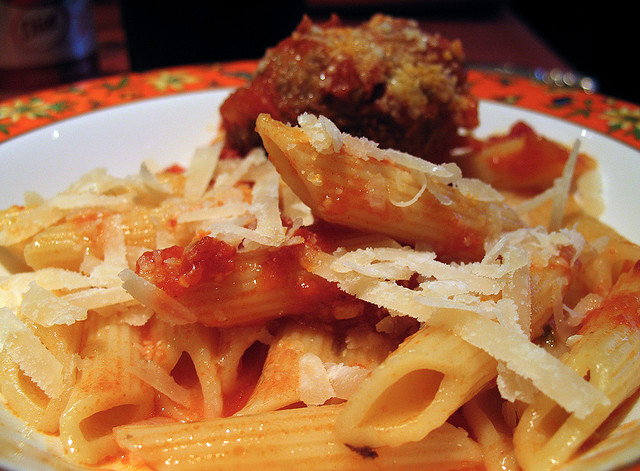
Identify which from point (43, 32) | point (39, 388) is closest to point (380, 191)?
point (39, 388)

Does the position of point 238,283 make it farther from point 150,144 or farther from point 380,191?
point 150,144

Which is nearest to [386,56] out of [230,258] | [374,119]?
[374,119]

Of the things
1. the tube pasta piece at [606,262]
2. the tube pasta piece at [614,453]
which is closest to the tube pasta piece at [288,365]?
the tube pasta piece at [614,453]

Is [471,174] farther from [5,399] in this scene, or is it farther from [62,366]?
[5,399]

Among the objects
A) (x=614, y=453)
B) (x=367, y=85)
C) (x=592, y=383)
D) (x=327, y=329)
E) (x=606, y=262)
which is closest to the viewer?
(x=614, y=453)

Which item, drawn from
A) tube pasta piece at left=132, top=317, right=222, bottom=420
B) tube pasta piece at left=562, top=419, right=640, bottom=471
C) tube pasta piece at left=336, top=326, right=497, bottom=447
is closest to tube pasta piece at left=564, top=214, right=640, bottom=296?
tube pasta piece at left=562, top=419, right=640, bottom=471

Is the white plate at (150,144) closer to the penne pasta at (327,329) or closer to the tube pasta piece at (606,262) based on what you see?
the tube pasta piece at (606,262)
